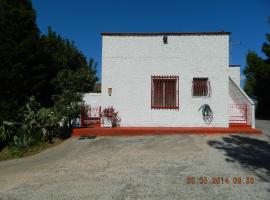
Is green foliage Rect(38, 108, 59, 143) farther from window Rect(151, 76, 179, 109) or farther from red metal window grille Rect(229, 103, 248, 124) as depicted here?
red metal window grille Rect(229, 103, 248, 124)

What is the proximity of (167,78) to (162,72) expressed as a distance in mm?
350

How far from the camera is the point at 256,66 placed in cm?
2472

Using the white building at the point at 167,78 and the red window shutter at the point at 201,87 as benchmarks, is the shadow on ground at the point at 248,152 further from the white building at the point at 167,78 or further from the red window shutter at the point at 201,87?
the red window shutter at the point at 201,87

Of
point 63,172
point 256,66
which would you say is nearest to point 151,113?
point 63,172

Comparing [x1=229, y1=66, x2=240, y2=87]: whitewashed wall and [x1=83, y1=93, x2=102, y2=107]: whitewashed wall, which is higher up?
[x1=229, y1=66, x2=240, y2=87]: whitewashed wall

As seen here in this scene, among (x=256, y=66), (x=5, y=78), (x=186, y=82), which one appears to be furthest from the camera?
(x=256, y=66)

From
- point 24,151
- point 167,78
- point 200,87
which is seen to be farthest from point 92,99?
point 200,87

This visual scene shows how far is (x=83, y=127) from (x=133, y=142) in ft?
10.4

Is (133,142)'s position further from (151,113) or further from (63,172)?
(63,172)

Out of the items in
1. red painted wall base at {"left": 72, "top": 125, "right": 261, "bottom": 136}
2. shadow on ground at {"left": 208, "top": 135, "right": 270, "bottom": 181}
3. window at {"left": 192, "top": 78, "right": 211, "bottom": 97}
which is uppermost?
window at {"left": 192, "top": 78, "right": 211, "bottom": 97}

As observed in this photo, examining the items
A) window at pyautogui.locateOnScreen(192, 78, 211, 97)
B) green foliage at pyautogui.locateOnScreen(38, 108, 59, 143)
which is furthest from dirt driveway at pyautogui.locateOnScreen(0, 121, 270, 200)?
window at pyautogui.locateOnScreen(192, 78, 211, 97)

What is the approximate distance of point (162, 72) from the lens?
41.0 feet

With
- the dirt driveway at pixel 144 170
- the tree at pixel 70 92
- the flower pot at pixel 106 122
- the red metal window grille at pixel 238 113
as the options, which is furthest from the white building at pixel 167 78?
the dirt driveway at pixel 144 170

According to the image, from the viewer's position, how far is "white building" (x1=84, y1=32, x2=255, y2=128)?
12305mm
